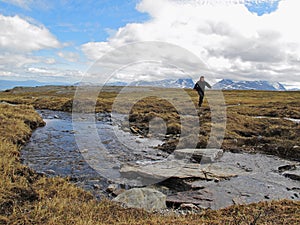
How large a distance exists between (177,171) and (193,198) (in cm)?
266

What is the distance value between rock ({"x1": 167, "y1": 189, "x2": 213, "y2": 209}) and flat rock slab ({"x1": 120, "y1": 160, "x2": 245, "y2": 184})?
4.75 feet

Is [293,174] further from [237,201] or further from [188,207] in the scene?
[188,207]

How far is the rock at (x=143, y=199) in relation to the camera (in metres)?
9.06

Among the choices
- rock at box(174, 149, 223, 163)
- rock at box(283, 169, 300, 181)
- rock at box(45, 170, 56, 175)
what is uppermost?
rock at box(174, 149, 223, 163)

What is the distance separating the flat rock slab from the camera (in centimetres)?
1233

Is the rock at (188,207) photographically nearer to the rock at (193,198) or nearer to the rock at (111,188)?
the rock at (193,198)

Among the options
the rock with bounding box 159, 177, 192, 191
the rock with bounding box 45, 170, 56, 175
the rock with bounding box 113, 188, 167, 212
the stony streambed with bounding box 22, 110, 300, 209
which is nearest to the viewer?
the rock with bounding box 113, 188, 167, 212

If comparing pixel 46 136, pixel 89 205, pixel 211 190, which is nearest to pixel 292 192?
pixel 211 190

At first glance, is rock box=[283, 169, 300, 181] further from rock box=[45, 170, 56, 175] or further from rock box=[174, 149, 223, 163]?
rock box=[45, 170, 56, 175]

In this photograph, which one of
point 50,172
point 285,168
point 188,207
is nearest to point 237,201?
point 188,207

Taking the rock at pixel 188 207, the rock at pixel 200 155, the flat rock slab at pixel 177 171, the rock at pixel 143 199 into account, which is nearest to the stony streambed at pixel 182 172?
the flat rock slab at pixel 177 171

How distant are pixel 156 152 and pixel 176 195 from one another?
7.62 meters

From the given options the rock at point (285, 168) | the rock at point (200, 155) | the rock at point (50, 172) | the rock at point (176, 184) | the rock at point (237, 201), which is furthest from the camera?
the rock at point (200, 155)

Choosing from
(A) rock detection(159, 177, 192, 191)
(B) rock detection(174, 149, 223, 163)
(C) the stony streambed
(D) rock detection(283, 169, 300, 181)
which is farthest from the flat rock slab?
(D) rock detection(283, 169, 300, 181)
